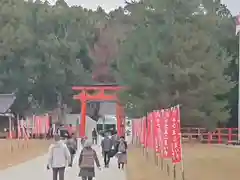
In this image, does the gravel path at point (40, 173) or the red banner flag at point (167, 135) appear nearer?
the red banner flag at point (167, 135)

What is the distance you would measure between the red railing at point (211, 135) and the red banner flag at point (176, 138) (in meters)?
28.3

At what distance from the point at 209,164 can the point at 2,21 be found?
159 ft

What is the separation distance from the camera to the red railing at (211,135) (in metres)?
45.1

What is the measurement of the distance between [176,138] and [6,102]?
50.0 meters

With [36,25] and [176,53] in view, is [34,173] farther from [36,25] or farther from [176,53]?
[36,25]

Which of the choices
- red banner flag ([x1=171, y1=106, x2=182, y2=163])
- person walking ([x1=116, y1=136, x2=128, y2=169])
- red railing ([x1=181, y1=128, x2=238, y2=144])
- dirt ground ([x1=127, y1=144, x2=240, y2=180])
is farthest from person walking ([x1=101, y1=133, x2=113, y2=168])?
red railing ([x1=181, y1=128, x2=238, y2=144])

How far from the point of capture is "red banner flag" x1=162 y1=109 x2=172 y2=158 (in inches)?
676

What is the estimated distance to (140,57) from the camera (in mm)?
47500

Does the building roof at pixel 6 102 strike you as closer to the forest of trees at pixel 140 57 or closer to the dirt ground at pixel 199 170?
the forest of trees at pixel 140 57

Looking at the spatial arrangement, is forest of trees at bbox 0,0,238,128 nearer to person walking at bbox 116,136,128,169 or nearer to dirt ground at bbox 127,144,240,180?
dirt ground at bbox 127,144,240,180

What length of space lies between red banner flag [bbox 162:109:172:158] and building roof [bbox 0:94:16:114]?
46752 millimetres

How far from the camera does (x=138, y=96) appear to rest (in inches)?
1870

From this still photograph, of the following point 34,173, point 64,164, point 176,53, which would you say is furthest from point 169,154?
point 176,53

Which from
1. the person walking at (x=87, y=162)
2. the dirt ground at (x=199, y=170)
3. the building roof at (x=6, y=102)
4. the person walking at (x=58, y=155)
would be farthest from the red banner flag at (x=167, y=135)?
the building roof at (x=6, y=102)
